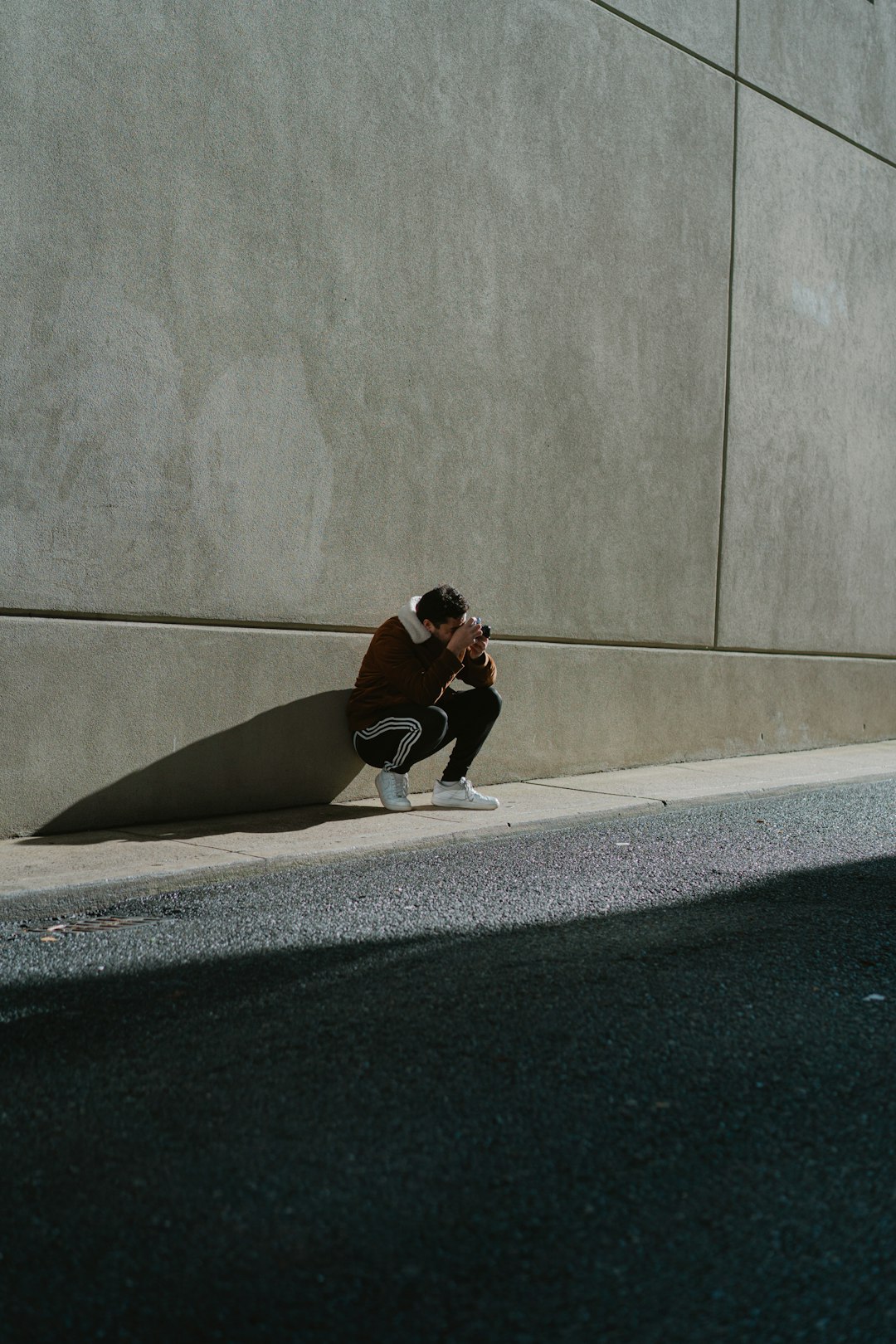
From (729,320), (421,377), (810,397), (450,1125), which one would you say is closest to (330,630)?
(421,377)

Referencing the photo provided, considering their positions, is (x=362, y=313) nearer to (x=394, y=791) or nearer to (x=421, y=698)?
(x=421, y=698)

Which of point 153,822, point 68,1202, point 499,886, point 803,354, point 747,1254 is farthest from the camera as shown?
point 803,354

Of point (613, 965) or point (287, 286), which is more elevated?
point (287, 286)

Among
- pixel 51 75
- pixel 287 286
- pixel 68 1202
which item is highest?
pixel 51 75

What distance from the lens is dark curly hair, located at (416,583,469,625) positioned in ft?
25.2

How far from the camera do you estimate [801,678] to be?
12.2 m

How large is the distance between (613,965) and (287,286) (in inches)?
194

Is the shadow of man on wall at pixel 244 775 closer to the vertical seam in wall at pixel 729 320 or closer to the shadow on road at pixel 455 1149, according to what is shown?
the shadow on road at pixel 455 1149

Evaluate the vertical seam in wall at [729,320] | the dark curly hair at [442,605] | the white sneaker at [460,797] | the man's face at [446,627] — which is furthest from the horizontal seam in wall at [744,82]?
the white sneaker at [460,797]

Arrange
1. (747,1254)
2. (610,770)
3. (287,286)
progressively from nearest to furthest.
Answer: (747,1254) < (287,286) < (610,770)

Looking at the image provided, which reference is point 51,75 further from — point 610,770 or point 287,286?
point 610,770

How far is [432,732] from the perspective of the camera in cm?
788

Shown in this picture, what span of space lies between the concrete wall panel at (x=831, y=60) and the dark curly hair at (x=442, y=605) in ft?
20.5

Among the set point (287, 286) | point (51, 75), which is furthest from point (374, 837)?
point (51, 75)
